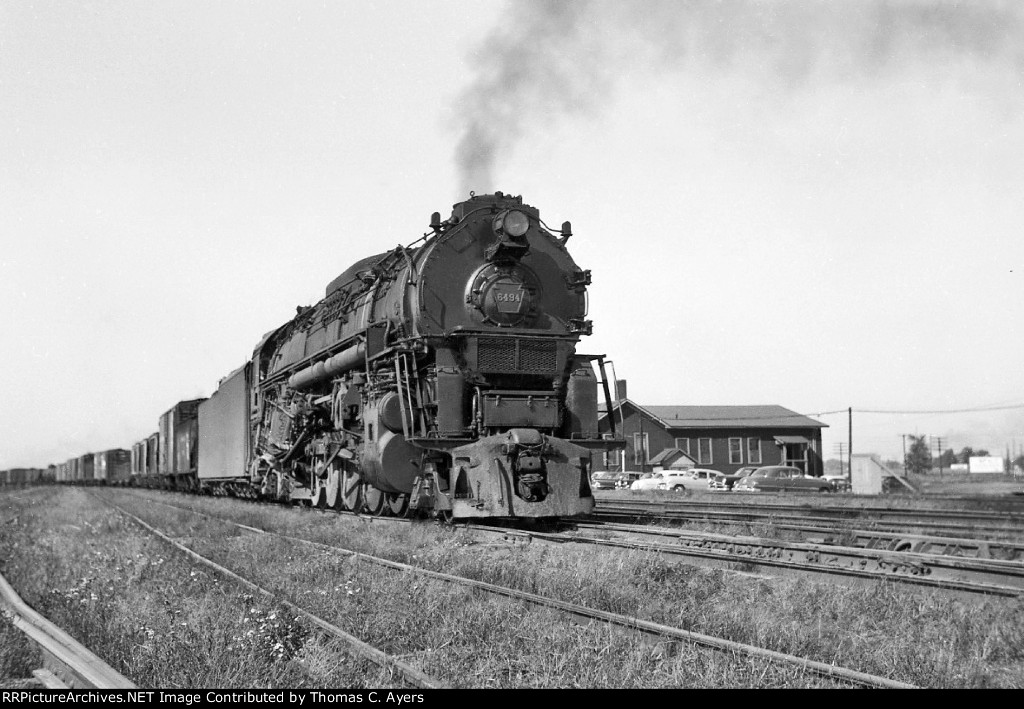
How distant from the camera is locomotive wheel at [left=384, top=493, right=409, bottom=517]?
41.6 ft

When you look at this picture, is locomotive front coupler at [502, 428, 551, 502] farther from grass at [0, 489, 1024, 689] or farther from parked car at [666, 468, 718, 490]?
parked car at [666, 468, 718, 490]

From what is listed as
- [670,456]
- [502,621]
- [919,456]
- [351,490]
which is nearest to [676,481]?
[670,456]

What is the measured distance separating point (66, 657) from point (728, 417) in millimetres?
46100

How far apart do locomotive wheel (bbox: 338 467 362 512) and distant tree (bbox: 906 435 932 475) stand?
90995mm

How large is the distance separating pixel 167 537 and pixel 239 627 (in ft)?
24.1

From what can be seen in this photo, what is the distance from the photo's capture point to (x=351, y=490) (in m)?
13.8

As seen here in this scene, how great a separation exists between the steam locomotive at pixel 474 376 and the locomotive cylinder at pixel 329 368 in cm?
4

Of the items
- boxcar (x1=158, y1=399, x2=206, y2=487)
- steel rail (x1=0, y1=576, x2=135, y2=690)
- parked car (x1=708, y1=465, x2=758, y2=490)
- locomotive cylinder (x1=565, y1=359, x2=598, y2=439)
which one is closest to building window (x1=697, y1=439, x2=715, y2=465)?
parked car (x1=708, y1=465, x2=758, y2=490)

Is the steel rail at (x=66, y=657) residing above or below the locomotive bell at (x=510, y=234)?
below

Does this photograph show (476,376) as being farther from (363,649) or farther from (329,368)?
(363,649)

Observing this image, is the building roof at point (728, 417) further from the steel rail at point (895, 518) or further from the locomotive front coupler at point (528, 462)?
the locomotive front coupler at point (528, 462)

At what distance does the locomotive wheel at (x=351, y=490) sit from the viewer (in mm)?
13591

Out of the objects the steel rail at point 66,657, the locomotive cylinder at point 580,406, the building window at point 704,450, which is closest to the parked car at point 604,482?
the building window at point 704,450

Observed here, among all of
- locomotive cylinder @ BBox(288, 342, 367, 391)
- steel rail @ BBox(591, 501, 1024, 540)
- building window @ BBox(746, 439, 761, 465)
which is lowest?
steel rail @ BBox(591, 501, 1024, 540)
